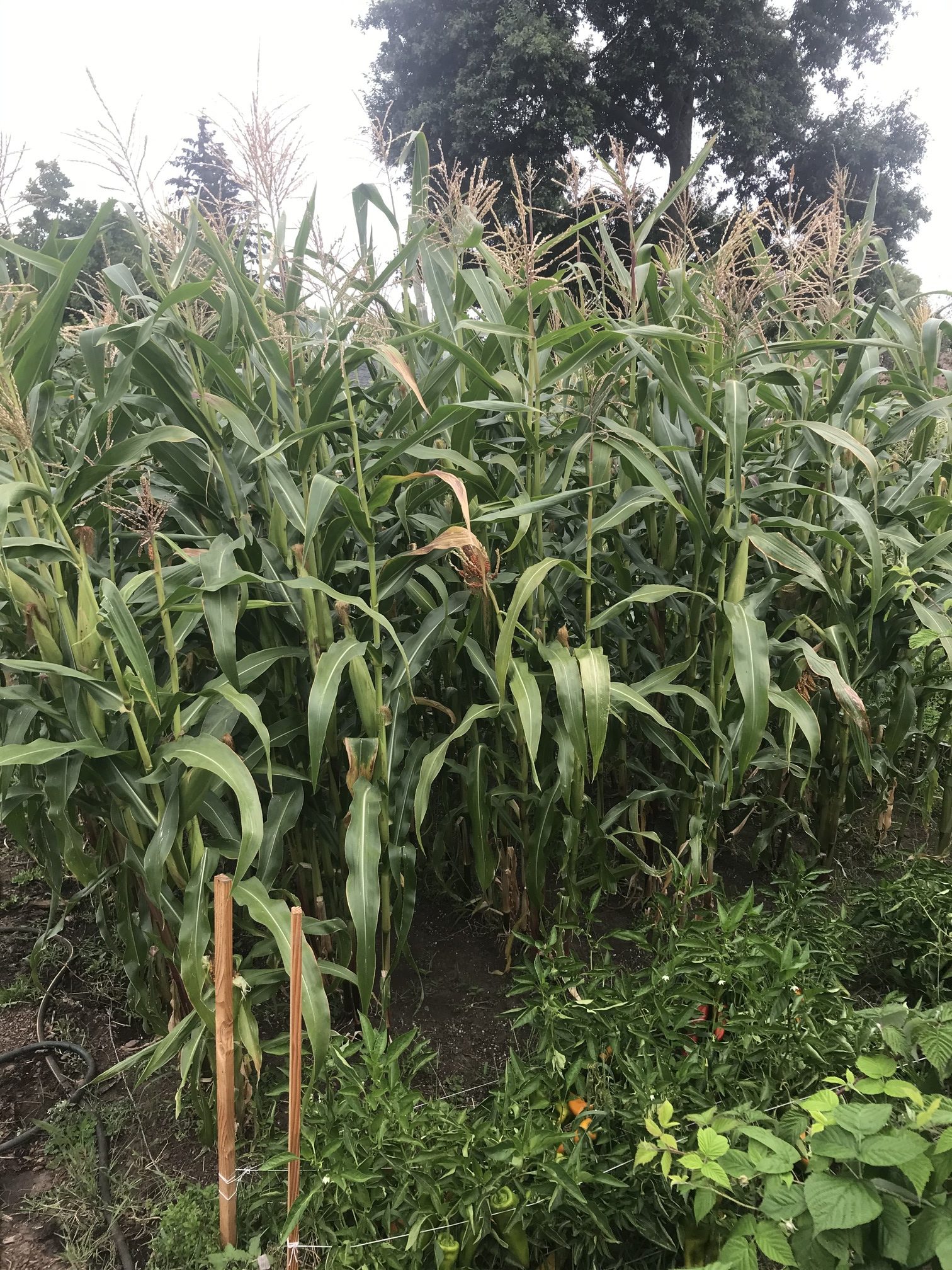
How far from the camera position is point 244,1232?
1.30 metres

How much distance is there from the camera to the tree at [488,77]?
44.7ft

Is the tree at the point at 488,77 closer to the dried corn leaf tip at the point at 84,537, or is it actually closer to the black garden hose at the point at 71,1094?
the dried corn leaf tip at the point at 84,537

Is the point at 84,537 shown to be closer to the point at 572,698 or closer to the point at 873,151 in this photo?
the point at 572,698

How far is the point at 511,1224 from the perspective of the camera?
108 cm

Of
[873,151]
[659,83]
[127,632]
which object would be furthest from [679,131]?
[127,632]

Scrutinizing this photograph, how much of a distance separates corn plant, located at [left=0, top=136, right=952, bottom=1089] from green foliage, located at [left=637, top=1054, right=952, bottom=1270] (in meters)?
0.62

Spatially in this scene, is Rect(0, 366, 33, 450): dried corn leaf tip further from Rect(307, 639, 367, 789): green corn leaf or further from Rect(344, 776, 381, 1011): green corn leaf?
Rect(344, 776, 381, 1011): green corn leaf

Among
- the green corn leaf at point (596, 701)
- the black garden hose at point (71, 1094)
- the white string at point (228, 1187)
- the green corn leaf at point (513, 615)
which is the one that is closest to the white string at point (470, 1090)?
the white string at point (228, 1187)

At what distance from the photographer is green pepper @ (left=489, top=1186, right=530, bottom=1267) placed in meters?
1.07

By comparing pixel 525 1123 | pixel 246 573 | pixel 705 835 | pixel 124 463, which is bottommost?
pixel 525 1123

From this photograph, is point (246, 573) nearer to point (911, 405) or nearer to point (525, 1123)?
point (525, 1123)

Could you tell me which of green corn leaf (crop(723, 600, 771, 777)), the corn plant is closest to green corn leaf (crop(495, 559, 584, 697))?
the corn plant

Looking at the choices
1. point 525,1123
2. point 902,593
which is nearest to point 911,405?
point 902,593

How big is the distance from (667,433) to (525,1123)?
1414 millimetres
